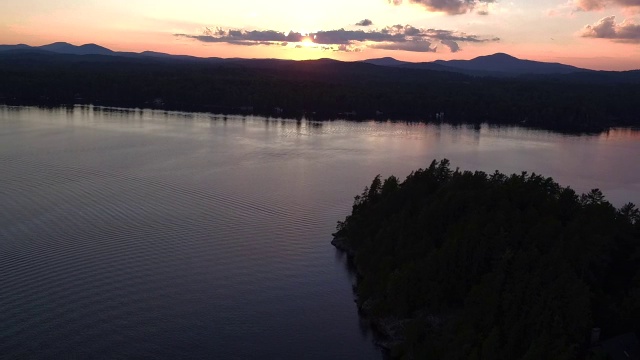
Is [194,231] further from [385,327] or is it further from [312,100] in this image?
[312,100]

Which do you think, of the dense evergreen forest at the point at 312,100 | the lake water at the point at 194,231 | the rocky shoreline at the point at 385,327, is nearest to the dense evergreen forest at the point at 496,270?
the rocky shoreline at the point at 385,327

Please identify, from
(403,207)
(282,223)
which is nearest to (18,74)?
(282,223)

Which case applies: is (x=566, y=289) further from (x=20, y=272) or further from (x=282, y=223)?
(x=20, y=272)

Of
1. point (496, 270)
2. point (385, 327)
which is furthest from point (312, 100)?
point (496, 270)

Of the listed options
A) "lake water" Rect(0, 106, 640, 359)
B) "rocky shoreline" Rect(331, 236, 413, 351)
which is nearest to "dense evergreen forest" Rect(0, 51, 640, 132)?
"lake water" Rect(0, 106, 640, 359)

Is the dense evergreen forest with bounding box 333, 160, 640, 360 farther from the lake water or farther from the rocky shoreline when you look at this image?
the lake water

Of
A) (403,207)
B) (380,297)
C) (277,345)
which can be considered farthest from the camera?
(403,207)

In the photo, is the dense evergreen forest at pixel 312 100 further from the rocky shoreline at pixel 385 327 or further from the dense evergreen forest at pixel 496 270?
the rocky shoreline at pixel 385 327
